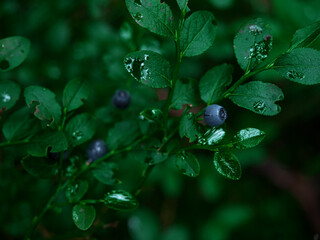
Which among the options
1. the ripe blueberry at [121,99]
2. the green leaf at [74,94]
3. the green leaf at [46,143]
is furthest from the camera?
the ripe blueberry at [121,99]

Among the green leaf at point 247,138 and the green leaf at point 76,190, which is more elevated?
the green leaf at point 247,138

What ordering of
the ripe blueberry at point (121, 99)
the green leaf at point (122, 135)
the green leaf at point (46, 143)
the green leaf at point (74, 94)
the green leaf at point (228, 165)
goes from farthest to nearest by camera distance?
the ripe blueberry at point (121, 99) → the green leaf at point (122, 135) → the green leaf at point (74, 94) → the green leaf at point (46, 143) → the green leaf at point (228, 165)

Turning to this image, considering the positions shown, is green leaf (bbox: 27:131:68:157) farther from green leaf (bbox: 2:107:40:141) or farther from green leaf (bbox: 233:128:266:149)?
green leaf (bbox: 233:128:266:149)

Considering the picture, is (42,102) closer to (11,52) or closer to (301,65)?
(11,52)

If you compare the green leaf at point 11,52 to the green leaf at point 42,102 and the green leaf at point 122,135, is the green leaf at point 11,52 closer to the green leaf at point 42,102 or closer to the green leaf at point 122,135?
the green leaf at point 42,102

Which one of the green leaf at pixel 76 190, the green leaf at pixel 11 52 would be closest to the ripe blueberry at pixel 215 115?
the green leaf at pixel 76 190

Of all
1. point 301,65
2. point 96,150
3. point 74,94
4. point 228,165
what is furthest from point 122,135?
point 301,65
